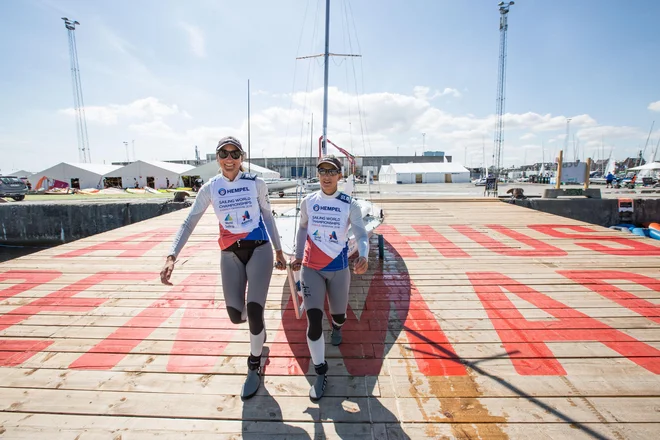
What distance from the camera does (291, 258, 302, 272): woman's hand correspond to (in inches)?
120

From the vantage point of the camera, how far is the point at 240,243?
10.1 ft

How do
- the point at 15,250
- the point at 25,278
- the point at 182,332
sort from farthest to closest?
the point at 15,250
the point at 25,278
the point at 182,332

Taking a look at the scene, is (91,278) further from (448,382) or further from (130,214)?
(130,214)

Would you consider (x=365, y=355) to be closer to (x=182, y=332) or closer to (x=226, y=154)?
(x=182, y=332)

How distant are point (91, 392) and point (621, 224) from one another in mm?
20933

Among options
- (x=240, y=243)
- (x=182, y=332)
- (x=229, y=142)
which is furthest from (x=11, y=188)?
(x=240, y=243)

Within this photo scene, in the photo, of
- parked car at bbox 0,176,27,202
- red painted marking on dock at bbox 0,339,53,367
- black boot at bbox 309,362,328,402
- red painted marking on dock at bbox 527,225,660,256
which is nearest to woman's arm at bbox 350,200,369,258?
black boot at bbox 309,362,328,402

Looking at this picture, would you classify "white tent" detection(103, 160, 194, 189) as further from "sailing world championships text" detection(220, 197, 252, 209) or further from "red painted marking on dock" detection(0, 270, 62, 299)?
"sailing world championships text" detection(220, 197, 252, 209)

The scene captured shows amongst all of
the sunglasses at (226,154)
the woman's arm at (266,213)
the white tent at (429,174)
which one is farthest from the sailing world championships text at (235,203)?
the white tent at (429,174)

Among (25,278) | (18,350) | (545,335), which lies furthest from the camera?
(25,278)

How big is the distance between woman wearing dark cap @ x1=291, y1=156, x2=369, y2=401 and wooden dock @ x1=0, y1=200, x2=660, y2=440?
0.61m

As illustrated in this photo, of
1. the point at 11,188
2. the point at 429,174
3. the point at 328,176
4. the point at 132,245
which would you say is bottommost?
the point at 132,245

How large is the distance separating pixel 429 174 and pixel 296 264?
5814 cm

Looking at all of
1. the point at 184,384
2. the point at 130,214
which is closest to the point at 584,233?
the point at 184,384
